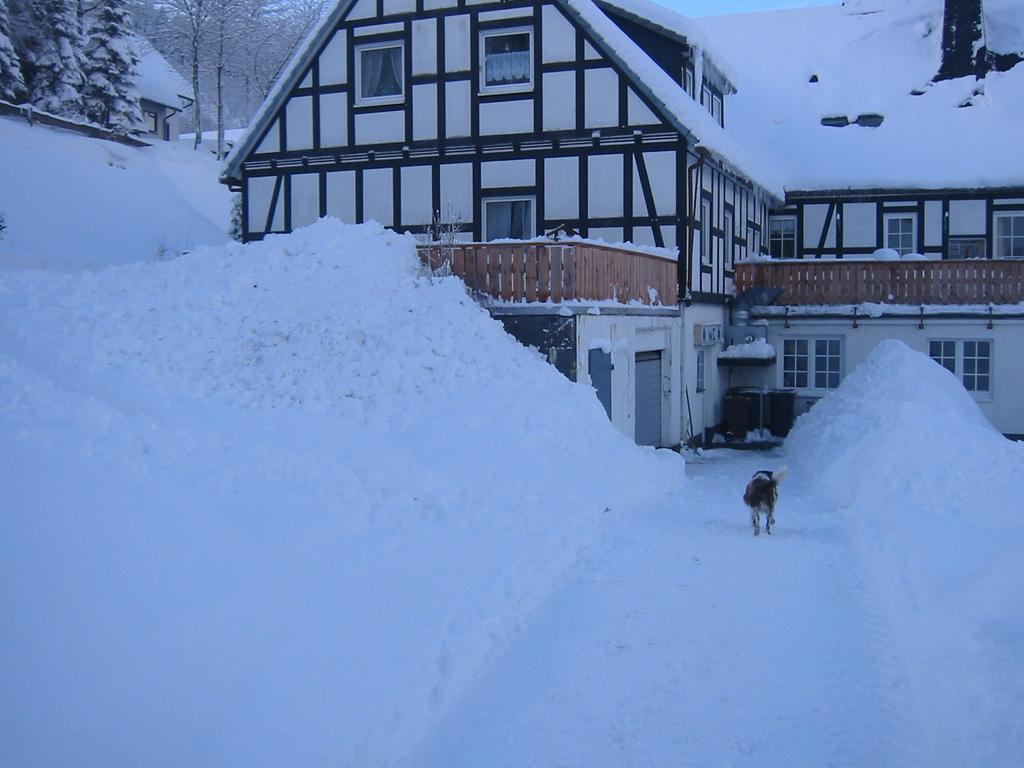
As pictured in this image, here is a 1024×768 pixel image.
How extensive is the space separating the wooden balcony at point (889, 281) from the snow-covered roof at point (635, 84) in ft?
7.90

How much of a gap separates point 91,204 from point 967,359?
24.6 meters

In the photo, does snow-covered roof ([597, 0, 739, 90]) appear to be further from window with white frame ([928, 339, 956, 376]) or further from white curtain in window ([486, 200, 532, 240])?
window with white frame ([928, 339, 956, 376])

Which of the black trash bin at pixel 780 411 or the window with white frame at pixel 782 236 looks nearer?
the black trash bin at pixel 780 411

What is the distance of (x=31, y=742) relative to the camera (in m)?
4.75

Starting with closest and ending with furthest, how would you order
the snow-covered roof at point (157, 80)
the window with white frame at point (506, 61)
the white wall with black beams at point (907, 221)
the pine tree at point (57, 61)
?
the window with white frame at point (506, 61) < the white wall with black beams at point (907, 221) < the pine tree at point (57, 61) < the snow-covered roof at point (157, 80)

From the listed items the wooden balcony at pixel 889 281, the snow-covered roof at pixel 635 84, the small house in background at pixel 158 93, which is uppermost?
the small house in background at pixel 158 93

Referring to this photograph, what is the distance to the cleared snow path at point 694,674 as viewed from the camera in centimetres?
594

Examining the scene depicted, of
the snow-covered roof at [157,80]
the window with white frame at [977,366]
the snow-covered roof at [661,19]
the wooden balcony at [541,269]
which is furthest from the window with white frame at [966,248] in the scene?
the snow-covered roof at [157,80]

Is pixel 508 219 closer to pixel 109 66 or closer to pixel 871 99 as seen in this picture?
pixel 871 99

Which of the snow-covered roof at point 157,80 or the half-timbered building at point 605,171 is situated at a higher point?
the snow-covered roof at point 157,80

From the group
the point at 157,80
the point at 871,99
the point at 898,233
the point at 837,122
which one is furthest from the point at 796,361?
the point at 157,80

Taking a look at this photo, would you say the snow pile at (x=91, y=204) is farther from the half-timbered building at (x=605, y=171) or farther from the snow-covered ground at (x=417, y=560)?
the snow-covered ground at (x=417, y=560)

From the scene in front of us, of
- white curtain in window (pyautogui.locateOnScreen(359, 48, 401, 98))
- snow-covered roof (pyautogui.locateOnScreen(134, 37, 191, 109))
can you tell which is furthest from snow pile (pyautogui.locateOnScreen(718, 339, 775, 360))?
snow-covered roof (pyautogui.locateOnScreen(134, 37, 191, 109))

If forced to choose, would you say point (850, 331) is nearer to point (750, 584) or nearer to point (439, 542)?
point (750, 584)
